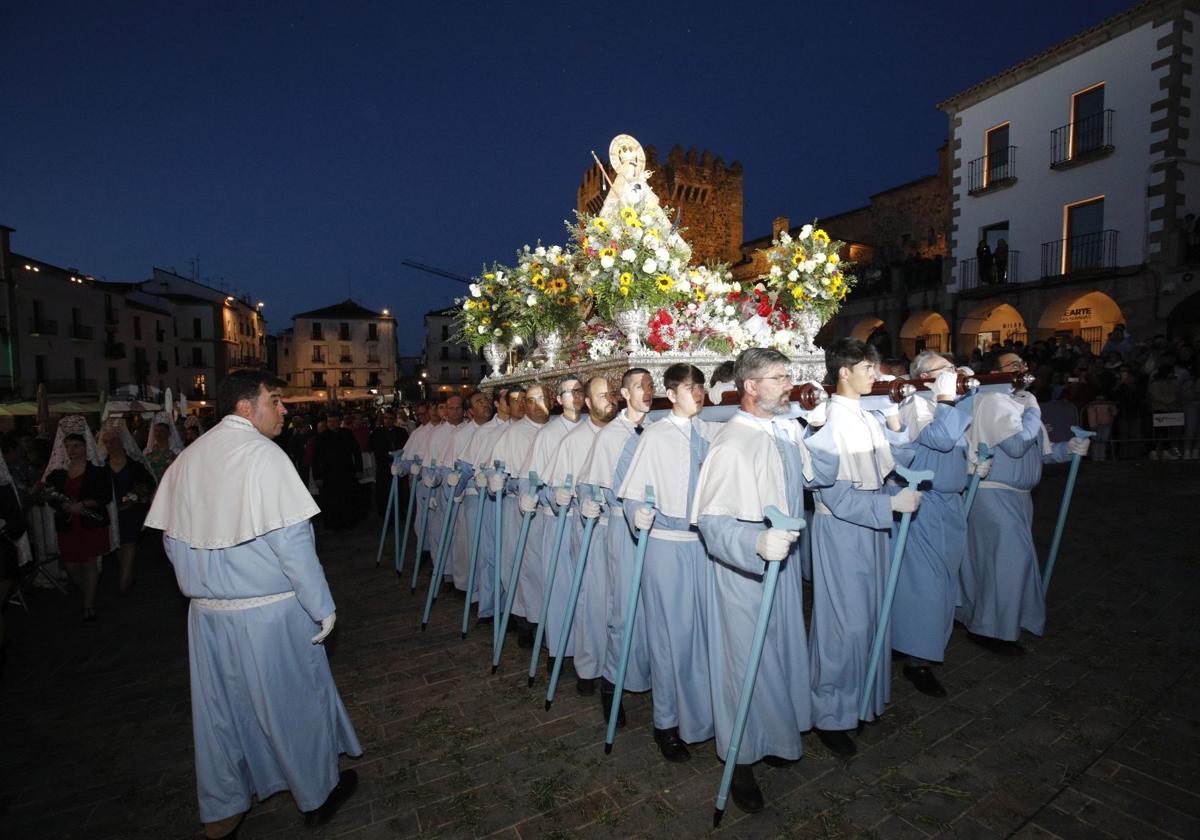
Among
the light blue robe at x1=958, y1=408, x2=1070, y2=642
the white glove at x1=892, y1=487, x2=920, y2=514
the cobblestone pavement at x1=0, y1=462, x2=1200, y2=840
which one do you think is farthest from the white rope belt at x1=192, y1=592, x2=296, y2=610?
the light blue robe at x1=958, y1=408, x2=1070, y2=642

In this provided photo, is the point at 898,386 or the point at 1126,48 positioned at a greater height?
the point at 1126,48

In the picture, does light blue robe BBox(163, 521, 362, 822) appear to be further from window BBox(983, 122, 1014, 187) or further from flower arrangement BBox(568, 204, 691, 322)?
window BBox(983, 122, 1014, 187)

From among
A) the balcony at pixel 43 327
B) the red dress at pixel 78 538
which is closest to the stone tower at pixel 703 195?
the balcony at pixel 43 327

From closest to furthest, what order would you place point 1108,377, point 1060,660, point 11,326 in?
point 1060,660 < point 1108,377 < point 11,326

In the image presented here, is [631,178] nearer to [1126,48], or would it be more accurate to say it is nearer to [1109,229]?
[1109,229]

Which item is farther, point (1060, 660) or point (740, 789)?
point (1060, 660)

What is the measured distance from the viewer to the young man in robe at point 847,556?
3.99 m

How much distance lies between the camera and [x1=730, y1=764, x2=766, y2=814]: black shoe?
3.43 metres

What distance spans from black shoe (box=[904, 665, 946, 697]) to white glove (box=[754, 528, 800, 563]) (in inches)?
95.3

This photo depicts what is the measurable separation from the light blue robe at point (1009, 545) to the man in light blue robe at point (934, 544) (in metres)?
0.27

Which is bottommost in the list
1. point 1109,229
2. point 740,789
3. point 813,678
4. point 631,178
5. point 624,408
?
point 740,789

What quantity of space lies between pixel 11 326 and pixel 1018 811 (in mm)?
42924

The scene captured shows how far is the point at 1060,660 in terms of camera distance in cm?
498

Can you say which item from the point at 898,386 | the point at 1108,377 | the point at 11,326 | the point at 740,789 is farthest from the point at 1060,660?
the point at 11,326
